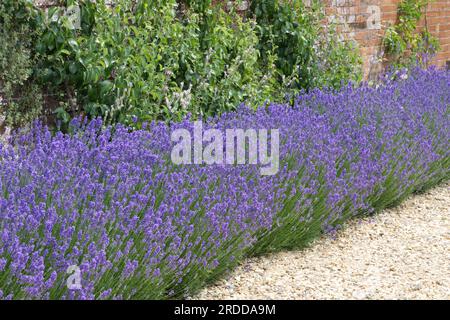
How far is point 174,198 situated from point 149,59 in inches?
79.3

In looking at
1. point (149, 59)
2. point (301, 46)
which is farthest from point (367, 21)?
point (149, 59)

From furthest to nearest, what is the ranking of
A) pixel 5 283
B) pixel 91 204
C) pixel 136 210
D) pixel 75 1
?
pixel 75 1 < pixel 136 210 < pixel 91 204 < pixel 5 283

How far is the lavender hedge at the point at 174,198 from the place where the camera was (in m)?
3.18

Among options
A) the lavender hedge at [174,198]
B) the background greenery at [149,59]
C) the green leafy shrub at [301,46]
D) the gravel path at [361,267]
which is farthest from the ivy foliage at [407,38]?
the gravel path at [361,267]

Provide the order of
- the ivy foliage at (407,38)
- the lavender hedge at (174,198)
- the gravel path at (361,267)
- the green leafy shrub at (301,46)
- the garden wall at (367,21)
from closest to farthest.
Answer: the lavender hedge at (174,198) < the gravel path at (361,267) < the green leafy shrub at (301,46) < the garden wall at (367,21) < the ivy foliage at (407,38)

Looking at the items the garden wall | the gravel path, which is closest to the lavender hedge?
the gravel path

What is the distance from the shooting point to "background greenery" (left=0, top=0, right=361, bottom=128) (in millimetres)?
5031

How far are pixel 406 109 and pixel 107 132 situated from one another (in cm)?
280

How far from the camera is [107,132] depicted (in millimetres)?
4457

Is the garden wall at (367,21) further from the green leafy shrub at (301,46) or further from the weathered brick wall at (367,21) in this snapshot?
the green leafy shrub at (301,46)

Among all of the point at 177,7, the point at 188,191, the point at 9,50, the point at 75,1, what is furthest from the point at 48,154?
the point at 177,7

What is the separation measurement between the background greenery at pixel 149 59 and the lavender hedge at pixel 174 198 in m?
0.41

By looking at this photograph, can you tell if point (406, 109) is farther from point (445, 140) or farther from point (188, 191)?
point (188, 191)

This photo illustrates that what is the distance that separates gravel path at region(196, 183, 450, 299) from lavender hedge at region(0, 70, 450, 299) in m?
0.11
